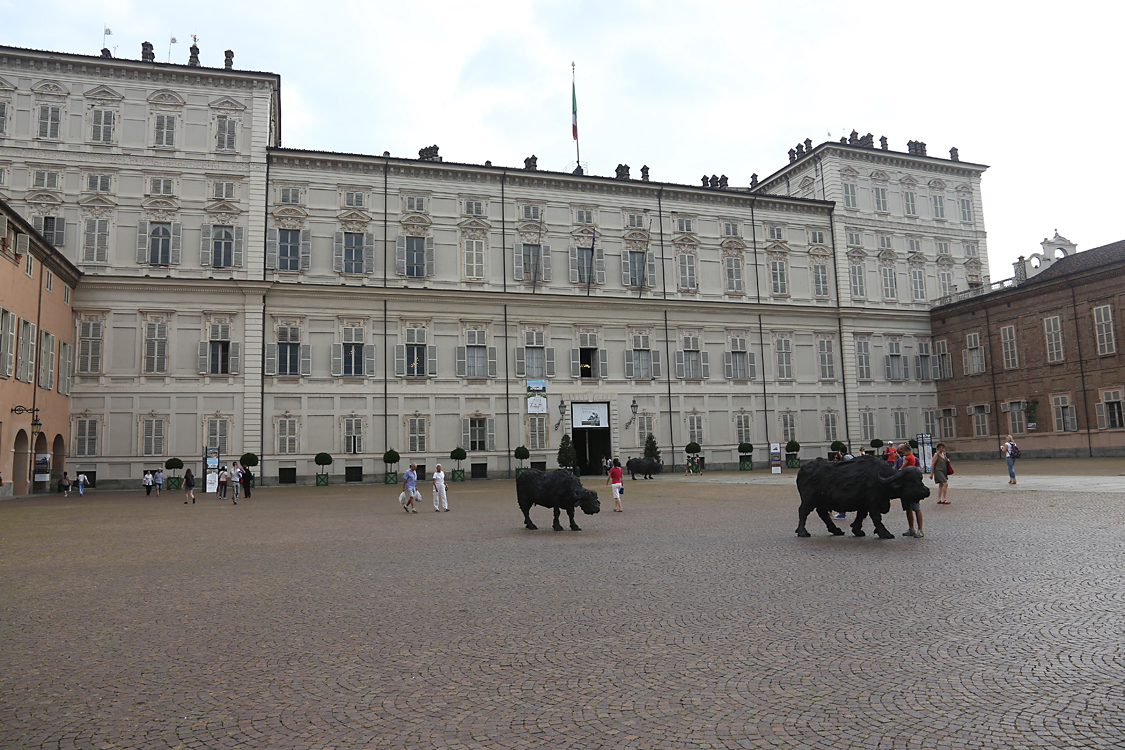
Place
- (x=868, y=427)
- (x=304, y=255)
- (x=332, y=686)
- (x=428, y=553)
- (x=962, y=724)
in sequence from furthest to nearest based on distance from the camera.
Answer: (x=868, y=427) → (x=304, y=255) → (x=428, y=553) → (x=332, y=686) → (x=962, y=724)

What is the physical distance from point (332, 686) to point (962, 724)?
430 cm

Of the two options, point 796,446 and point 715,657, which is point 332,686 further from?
point 796,446

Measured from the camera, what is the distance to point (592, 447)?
4609cm

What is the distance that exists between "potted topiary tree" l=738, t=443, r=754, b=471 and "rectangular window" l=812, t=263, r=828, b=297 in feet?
39.7

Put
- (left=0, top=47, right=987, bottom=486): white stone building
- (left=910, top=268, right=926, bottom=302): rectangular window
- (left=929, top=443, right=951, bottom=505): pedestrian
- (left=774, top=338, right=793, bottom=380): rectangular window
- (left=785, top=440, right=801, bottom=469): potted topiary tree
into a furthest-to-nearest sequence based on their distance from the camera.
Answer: (left=910, top=268, right=926, bottom=302): rectangular window → (left=774, top=338, right=793, bottom=380): rectangular window → (left=785, top=440, right=801, bottom=469): potted topiary tree → (left=0, top=47, right=987, bottom=486): white stone building → (left=929, top=443, right=951, bottom=505): pedestrian

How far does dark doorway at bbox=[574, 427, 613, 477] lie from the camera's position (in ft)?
149

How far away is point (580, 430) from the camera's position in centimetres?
4581

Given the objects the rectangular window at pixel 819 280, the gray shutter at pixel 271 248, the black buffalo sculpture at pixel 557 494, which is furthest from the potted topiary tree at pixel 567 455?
the black buffalo sculpture at pixel 557 494

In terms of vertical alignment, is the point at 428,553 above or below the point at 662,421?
below

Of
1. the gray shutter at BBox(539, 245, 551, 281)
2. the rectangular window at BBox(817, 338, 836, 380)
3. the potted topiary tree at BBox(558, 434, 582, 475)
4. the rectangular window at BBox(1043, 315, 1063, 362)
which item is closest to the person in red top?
the potted topiary tree at BBox(558, 434, 582, 475)

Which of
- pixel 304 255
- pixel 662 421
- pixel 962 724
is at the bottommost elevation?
pixel 962 724

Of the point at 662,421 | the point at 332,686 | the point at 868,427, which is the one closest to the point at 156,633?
the point at 332,686

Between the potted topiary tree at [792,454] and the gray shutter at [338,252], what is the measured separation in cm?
2888

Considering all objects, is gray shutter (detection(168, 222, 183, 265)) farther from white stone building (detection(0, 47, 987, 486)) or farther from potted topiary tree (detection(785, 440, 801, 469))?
potted topiary tree (detection(785, 440, 801, 469))
